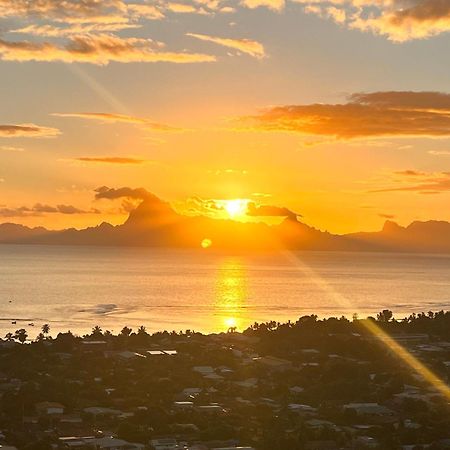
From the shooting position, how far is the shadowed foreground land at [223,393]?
4486 cm

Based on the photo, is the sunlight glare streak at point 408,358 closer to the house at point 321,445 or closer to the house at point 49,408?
the house at point 321,445

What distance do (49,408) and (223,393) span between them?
12770 millimetres

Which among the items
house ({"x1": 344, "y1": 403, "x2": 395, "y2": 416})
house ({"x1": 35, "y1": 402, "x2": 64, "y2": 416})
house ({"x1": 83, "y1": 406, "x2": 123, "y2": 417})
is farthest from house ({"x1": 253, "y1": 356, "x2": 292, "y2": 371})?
house ({"x1": 35, "y1": 402, "x2": 64, "y2": 416})

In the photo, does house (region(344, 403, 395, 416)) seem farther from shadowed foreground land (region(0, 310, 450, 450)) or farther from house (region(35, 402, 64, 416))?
house (region(35, 402, 64, 416))

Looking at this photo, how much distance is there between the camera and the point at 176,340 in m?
81.8

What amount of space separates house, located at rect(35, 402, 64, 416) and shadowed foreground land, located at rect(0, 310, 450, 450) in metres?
0.07

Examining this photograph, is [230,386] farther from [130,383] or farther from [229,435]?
[229,435]

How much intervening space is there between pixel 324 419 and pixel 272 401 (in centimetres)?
600

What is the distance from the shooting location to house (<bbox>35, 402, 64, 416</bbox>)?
164 feet

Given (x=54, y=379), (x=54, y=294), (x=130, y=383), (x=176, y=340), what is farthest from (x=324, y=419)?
(x=54, y=294)

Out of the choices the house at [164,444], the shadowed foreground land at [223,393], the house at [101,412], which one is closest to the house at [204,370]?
the shadowed foreground land at [223,393]

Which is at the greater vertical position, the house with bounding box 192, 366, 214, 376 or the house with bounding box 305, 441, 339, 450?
the house with bounding box 192, 366, 214, 376

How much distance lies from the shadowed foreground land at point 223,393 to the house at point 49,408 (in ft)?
0.22

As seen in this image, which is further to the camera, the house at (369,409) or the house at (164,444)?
the house at (369,409)
